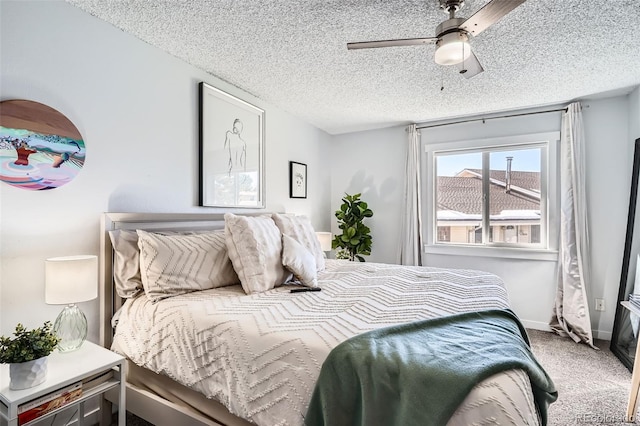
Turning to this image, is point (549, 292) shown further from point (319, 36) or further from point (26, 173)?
point (26, 173)

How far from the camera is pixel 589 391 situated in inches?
88.8

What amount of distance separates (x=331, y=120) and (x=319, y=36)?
1.93m

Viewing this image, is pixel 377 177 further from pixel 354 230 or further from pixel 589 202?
pixel 589 202

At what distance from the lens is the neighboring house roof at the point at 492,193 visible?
3.67 meters

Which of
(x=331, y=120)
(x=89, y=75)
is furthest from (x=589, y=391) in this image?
A: (x=89, y=75)

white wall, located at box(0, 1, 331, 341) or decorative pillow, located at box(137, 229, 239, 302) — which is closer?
white wall, located at box(0, 1, 331, 341)

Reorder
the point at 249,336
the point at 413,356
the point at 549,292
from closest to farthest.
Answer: the point at 413,356 → the point at 249,336 → the point at 549,292

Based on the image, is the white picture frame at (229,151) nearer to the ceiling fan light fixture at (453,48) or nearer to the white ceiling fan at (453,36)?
the white ceiling fan at (453,36)

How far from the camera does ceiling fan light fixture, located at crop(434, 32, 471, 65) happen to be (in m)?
1.67

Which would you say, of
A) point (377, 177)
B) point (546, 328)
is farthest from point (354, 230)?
point (546, 328)

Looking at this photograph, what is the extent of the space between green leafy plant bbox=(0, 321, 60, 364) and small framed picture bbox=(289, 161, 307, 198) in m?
2.71

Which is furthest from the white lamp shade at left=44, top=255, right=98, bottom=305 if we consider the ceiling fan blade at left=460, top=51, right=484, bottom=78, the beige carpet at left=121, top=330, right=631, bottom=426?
the ceiling fan blade at left=460, top=51, right=484, bottom=78

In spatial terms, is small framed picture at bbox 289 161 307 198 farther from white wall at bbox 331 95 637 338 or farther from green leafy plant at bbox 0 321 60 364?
green leafy plant at bbox 0 321 60 364

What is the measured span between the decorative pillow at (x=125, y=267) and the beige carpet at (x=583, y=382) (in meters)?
0.79
